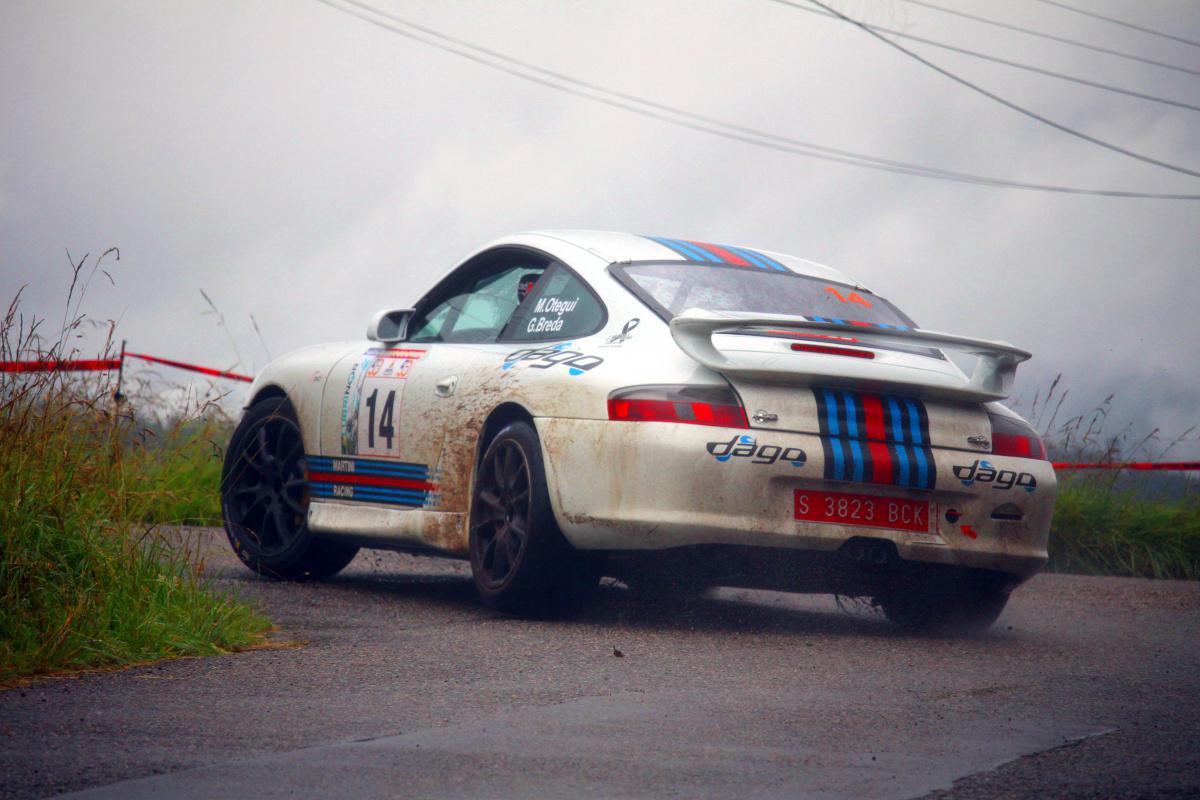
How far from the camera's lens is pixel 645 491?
5.44 m

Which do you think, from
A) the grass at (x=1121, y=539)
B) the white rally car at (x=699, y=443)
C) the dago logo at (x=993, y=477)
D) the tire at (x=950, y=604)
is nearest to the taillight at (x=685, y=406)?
the white rally car at (x=699, y=443)

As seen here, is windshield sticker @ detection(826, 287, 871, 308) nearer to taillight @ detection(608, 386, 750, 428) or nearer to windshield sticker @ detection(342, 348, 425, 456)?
taillight @ detection(608, 386, 750, 428)

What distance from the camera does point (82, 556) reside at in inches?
198

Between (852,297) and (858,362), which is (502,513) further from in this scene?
(852,297)

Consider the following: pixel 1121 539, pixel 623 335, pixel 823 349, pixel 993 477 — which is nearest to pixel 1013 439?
pixel 993 477

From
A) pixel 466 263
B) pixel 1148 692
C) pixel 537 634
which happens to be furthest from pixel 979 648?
pixel 466 263

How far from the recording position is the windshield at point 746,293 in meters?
6.09

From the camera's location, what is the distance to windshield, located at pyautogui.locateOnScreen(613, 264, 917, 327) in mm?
6090

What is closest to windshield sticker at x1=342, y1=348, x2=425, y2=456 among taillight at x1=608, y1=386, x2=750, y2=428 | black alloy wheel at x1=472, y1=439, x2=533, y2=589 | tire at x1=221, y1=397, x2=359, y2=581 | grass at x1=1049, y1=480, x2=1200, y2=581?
tire at x1=221, y1=397, x2=359, y2=581

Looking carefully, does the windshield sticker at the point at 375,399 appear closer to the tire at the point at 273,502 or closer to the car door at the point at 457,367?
the car door at the point at 457,367

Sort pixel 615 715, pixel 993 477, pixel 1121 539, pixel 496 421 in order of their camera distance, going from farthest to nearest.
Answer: pixel 1121 539 → pixel 496 421 → pixel 993 477 → pixel 615 715

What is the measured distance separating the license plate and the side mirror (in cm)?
240

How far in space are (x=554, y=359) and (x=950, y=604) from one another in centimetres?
191

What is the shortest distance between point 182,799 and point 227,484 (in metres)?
4.72
